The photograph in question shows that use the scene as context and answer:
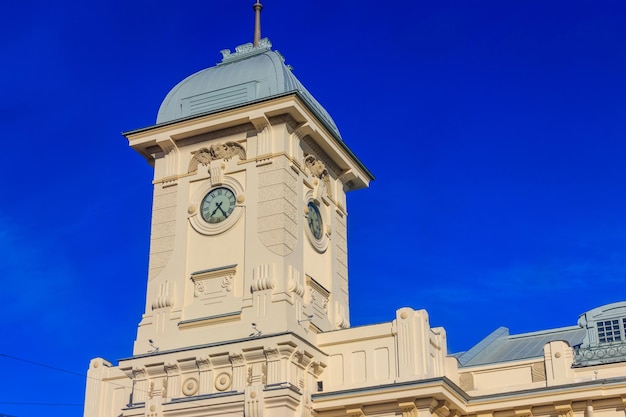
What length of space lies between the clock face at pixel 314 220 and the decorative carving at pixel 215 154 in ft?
12.2

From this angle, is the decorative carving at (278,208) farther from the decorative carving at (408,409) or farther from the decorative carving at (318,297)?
the decorative carving at (408,409)

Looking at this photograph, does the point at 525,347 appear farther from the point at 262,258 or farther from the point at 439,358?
the point at 262,258

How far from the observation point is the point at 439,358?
38.2 meters

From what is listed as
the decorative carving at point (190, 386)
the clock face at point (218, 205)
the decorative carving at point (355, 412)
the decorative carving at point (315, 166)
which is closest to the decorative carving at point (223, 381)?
the decorative carving at point (190, 386)

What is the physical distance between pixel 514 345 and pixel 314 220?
11134mm

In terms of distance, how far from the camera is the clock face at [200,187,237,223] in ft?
133

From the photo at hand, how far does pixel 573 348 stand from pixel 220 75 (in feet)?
63.0

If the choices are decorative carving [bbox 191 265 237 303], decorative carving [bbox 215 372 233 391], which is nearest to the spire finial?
decorative carving [bbox 191 265 237 303]

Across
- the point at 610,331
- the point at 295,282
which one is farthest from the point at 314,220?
the point at 610,331

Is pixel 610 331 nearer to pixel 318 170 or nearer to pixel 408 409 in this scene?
pixel 408 409

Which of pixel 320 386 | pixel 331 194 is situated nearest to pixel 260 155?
pixel 331 194

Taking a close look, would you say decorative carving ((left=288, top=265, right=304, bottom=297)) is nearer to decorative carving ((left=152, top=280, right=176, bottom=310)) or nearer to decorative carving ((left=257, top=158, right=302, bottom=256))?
decorative carving ((left=257, top=158, right=302, bottom=256))

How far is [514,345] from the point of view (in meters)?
44.7

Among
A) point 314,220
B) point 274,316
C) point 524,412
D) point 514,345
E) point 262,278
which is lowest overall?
point 524,412
